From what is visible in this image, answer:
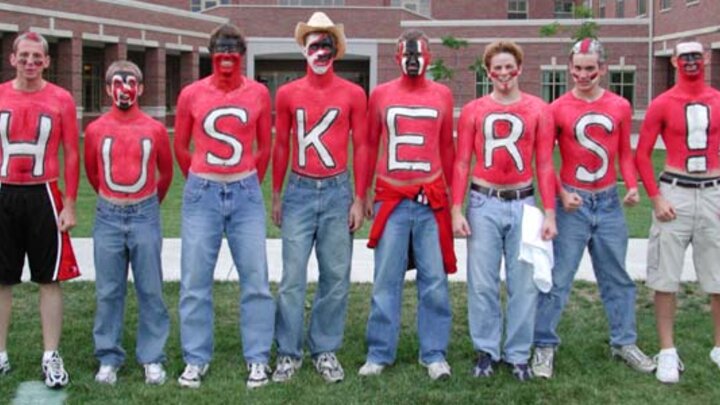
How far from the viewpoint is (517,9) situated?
5962 centimetres

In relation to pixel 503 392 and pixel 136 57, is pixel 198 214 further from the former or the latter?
pixel 136 57

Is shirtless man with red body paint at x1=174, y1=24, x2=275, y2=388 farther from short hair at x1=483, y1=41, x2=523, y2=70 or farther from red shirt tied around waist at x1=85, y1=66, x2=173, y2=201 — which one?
short hair at x1=483, y1=41, x2=523, y2=70

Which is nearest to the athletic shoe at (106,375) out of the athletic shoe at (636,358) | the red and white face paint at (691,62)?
the athletic shoe at (636,358)

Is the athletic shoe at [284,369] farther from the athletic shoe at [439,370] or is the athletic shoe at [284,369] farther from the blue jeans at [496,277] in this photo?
the blue jeans at [496,277]

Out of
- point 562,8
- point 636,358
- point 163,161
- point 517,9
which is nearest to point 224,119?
point 163,161

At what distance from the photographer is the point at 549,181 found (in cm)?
591

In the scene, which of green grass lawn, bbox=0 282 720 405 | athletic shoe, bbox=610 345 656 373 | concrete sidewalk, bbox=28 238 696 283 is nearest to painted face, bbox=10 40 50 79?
green grass lawn, bbox=0 282 720 405

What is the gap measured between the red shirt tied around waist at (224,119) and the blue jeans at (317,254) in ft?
1.31

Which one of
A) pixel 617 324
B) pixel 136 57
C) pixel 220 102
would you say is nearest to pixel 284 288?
pixel 220 102

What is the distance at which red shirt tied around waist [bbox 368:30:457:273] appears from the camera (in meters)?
5.86

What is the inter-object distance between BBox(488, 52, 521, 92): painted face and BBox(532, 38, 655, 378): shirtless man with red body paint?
0.33 metres

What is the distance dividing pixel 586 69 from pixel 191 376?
317 cm

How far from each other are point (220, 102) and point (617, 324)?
9.97 feet

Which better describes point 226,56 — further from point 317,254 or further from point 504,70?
point 504,70
